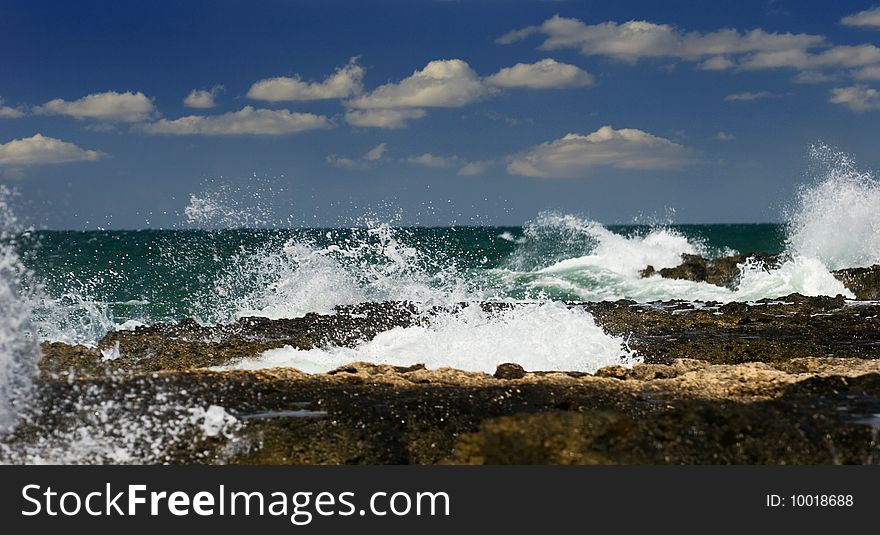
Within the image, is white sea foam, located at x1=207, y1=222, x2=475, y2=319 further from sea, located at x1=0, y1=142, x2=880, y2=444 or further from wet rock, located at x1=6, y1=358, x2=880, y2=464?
wet rock, located at x1=6, y1=358, x2=880, y2=464

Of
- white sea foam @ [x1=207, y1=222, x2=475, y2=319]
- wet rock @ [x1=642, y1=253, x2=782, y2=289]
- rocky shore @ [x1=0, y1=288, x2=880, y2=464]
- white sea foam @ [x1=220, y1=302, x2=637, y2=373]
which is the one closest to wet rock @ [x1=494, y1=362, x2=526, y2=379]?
rocky shore @ [x1=0, y1=288, x2=880, y2=464]

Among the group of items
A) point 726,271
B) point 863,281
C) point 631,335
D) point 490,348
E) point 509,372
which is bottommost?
point 509,372

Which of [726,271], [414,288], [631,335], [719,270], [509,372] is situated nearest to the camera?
[509,372]

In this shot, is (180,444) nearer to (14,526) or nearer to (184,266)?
Result: (14,526)

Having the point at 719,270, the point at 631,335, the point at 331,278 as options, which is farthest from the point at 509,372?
the point at 719,270

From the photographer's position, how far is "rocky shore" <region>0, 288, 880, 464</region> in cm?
552

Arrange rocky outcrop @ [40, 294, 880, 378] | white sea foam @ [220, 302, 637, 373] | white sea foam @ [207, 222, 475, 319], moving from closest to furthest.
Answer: white sea foam @ [220, 302, 637, 373]
rocky outcrop @ [40, 294, 880, 378]
white sea foam @ [207, 222, 475, 319]

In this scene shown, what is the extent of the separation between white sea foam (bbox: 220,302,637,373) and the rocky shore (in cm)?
168

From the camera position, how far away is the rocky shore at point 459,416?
5.52 meters

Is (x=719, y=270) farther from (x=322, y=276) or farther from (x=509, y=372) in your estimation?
(x=509, y=372)

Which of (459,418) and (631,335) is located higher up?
(631,335)

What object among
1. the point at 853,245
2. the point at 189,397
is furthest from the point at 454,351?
the point at 853,245

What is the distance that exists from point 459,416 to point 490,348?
4642mm

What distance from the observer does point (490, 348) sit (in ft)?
36.8
